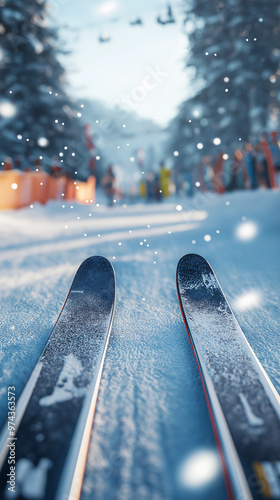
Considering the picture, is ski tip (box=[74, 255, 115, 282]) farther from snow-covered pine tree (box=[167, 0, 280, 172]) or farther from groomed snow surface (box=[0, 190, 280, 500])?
snow-covered pine tree (box=[167, 0, 280, 172])

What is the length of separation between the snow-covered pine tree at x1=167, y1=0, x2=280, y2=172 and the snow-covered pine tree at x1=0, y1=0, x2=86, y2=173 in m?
4.85

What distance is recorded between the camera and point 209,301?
1.72 metres

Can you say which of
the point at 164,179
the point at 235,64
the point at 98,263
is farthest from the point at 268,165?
the point at 164,179

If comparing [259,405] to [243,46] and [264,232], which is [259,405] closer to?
[264,232]

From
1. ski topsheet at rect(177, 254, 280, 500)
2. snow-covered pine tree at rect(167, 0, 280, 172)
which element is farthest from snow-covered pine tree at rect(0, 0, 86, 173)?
ski topsheet at rect(177, 254, 280, 500)

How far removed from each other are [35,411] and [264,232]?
12.2 feet

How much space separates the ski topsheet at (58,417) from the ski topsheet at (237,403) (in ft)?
1.33

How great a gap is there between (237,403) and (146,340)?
63cm

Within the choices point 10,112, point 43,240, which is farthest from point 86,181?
point 43,240

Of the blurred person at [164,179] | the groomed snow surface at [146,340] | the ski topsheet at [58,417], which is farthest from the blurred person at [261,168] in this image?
the blurred person at [164,179]

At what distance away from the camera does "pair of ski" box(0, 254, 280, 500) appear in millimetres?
732

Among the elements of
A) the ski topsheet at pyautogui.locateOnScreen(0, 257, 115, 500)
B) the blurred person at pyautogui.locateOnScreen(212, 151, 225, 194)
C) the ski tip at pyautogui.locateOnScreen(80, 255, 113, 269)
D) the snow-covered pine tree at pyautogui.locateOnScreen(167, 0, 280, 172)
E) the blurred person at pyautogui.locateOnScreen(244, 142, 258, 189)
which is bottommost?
the ski topsheet at pyautogui.locateOnScreen(0, 257, 115, 500)

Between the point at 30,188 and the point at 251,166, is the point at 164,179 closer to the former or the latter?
the point at 251,166

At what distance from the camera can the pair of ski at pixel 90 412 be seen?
73 centimetres
